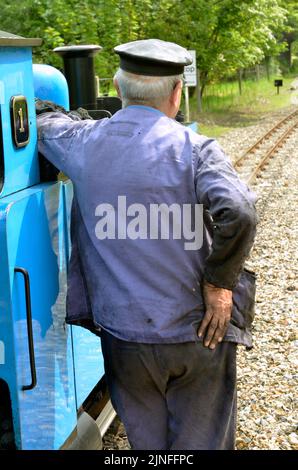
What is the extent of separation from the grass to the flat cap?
17.2m

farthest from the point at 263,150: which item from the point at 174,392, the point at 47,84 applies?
the point at 174,392

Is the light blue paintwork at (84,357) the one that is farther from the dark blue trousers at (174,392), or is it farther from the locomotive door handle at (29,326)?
the locomotive door handle at (29,326)

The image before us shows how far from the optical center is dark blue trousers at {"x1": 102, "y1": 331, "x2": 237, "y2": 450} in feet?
7.97

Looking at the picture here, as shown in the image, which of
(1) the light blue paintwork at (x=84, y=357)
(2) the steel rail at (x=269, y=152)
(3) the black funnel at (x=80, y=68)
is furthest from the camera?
(2) the steel rail at (x=269, y=152)

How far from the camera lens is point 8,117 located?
2.39 meters

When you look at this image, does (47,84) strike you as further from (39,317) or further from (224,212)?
(224,212)

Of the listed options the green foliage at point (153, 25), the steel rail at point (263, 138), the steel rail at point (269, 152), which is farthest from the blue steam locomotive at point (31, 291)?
the green foliage at point (153, 25)

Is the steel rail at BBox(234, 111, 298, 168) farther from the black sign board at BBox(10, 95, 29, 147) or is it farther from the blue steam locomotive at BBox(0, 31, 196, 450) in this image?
the black sign board at BBox(10, 95, 29, 147)

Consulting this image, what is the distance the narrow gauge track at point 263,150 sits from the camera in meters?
13.0

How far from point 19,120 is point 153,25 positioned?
1787cm

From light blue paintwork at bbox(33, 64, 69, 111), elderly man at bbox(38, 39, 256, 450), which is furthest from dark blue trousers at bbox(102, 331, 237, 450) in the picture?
light blue paintwork at bbox(33, 64, 69, 111)
